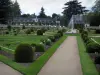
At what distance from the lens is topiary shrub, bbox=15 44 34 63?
1689 cm

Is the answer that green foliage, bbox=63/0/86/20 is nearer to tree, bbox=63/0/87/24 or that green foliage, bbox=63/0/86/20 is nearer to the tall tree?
tree, bbox=63/0/87/24

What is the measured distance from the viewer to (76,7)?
428ft

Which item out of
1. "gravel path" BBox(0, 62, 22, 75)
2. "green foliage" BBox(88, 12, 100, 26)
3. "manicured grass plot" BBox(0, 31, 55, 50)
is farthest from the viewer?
"green foliage" BBox(88, 12, 100, 26)

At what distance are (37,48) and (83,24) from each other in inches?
3391

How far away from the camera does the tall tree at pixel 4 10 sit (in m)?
91.9

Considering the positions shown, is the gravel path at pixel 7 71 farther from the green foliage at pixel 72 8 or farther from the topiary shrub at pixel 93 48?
the green foliage at pixel 72 8

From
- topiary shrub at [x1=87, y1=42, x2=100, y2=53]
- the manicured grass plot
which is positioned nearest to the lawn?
the manicured grass plot

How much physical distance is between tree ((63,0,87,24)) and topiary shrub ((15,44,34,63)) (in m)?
113

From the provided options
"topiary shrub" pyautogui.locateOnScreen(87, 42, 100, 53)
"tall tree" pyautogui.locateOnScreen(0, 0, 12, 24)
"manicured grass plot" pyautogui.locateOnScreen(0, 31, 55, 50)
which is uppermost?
"tall tree" pyautogui.locateOnScreen(0, 0, 12, 24)

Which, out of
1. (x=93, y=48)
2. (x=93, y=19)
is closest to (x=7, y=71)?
(x=93, y=48)

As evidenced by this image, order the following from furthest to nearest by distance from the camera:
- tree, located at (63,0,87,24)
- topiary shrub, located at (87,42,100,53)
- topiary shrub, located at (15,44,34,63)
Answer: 1. tree, located at (63,0,87,24)
2. topiary shrub, located at (87,42,100,53)
3. topiary shrub, located at (15,44,34,63)

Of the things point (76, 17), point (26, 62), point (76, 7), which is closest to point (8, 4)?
point (76, 17)

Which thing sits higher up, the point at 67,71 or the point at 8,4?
the point at 8,4

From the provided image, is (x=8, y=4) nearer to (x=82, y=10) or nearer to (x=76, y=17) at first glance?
(x=76, y=17)
